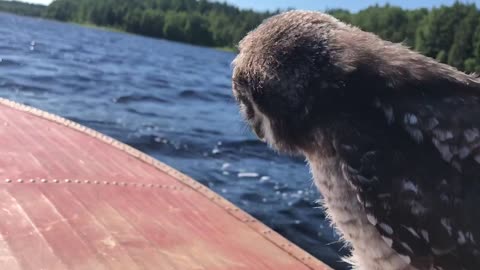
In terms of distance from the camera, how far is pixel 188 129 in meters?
14.3

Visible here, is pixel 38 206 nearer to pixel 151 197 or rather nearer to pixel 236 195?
pixel 151 197

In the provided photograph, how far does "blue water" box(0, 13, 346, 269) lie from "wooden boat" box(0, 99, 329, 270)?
961 millimetres

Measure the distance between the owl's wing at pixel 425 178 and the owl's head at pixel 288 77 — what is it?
25cm

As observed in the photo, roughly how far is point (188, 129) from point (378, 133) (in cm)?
1194

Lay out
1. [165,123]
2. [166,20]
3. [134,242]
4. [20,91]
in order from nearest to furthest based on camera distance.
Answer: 1. [134,242]
2. [165,123]
3. [20,91]
4. [166,20]

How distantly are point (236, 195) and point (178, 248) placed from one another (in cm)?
514

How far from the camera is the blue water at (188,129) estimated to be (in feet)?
29.4

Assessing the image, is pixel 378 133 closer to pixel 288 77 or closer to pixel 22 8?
pixel 288 77

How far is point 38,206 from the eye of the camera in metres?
4.48

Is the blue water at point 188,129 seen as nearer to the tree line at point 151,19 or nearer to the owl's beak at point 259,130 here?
the owl's beak at point 259,130

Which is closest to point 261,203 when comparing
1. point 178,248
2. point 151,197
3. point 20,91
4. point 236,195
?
point 236,195

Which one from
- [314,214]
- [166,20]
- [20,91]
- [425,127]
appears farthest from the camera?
[166,20]

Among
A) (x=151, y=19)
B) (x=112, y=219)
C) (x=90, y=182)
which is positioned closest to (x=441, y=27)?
(x=151, y=19)

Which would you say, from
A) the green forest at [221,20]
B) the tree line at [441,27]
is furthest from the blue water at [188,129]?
the tree line at [441,27]
